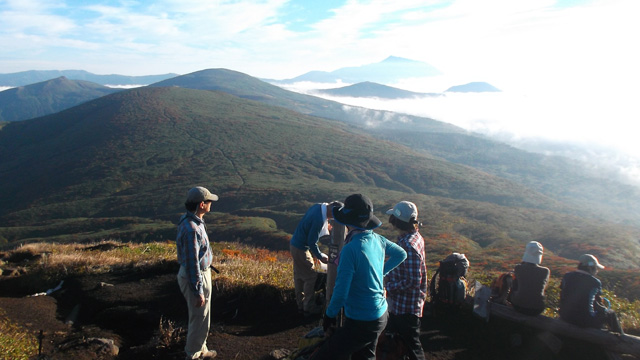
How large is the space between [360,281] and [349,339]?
0.56m

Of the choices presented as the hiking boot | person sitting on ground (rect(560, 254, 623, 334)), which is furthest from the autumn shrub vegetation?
person sitting on ground (rect(560, 254, 623, 334))

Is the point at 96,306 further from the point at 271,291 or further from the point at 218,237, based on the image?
the point at 218,237

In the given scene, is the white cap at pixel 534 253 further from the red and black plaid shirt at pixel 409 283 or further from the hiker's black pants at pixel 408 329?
the hiker's black pants at pixel 408 329

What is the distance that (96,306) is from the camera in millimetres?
7852

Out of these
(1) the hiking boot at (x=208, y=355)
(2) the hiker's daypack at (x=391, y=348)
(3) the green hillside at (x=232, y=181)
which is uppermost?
(2) the hiker's daypack at (x=391, y=348)

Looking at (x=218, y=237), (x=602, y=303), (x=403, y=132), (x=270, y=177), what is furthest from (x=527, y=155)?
(x=602, y=303)

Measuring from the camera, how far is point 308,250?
6812mm

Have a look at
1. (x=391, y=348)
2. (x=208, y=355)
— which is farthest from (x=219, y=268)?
Result: (x=391, y=348)

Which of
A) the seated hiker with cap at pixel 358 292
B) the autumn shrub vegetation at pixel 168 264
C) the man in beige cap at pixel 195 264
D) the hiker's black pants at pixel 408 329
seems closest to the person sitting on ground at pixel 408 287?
the hiker's black pants at pixel 408 329

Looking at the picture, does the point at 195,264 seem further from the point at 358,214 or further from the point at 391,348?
the point at 391,348

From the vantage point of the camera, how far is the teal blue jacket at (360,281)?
3.76 metres

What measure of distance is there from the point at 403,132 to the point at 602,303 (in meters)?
195

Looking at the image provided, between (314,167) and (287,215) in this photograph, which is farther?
(314,167)

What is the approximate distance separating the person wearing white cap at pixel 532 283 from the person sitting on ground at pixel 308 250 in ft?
9.92
